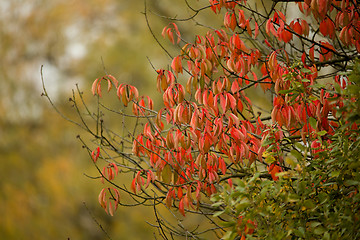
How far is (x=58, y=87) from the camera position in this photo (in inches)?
323

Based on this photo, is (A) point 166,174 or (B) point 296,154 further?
(A) point 166,174

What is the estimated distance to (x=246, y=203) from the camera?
1.78 m

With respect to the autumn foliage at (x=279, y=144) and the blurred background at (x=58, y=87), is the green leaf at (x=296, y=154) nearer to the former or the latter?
the autumn foliage at (x=279, y=144)

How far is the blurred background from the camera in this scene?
7.55m

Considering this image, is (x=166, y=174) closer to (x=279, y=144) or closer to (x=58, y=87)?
(x=279, y=144)

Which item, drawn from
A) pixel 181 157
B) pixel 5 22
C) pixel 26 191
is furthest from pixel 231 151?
pixel 5 22

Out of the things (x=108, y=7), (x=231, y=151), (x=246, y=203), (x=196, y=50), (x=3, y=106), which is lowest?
(x=246, y=203)

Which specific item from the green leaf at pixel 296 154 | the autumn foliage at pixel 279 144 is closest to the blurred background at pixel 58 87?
the autumn foliage at pixel 279 144

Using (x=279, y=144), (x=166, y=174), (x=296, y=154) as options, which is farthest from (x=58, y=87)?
(x=296, y=154)

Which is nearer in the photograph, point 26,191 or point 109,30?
point 26,191

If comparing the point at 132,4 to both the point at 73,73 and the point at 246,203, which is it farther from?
the point at 246,203

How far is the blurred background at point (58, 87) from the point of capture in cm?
755

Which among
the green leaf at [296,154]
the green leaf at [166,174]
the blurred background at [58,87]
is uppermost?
the blurred background at [58,87]

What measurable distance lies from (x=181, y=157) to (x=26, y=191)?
19.6ft
